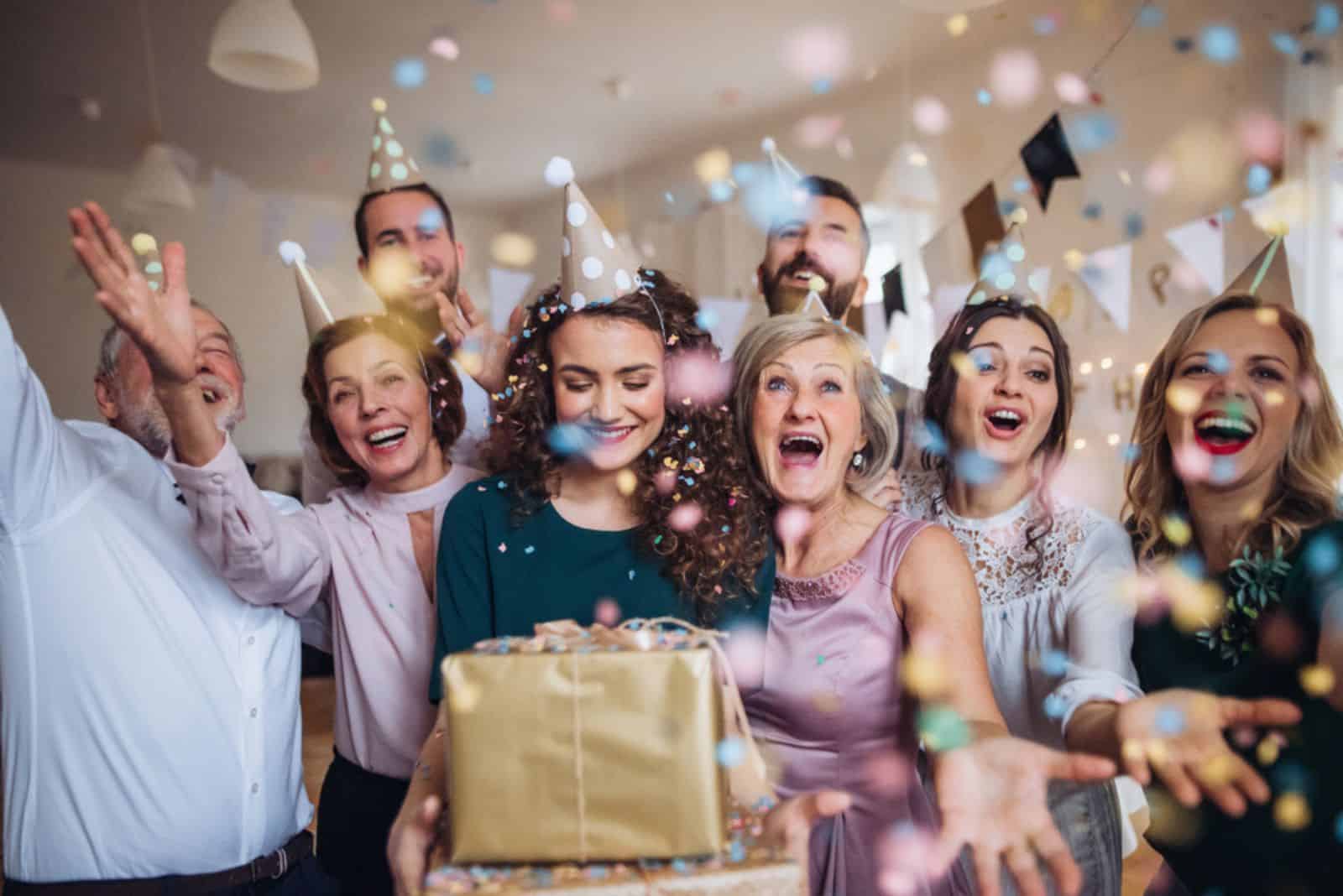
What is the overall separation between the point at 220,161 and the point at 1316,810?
19.8ft

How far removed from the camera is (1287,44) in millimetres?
3170

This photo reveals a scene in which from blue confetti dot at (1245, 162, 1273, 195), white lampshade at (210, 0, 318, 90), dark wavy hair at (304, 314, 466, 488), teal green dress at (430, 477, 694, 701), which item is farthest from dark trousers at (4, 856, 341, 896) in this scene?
blue confetti dot at (1245, 162, 1273, 195)

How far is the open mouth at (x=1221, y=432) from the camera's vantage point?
131 cm

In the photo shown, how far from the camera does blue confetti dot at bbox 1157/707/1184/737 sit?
1124mm

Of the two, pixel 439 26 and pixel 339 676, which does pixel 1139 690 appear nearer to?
pixel 339 676

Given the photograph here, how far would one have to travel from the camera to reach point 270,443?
260 inches

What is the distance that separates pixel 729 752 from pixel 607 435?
0.47m

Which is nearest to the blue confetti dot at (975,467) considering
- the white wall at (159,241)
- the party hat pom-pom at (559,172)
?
the party hat pom-pom at (559,172)

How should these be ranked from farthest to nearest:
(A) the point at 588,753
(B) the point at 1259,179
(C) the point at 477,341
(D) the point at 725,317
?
1. (B) the point at 1259,179
2. (D) the point at 725,317
3. (C) the point at 477,341
4. (A) the point at 588,753

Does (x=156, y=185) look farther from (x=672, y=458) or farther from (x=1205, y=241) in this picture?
(x=1205, y=241)

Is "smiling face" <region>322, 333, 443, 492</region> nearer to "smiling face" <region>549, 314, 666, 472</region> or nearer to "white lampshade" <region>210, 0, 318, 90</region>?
"smiling face" <region>549, 314, 666, 472</region>

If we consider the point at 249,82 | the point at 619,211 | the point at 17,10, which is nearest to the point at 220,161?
the point at 17,10

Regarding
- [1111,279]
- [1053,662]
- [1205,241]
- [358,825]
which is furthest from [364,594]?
[1111,279]

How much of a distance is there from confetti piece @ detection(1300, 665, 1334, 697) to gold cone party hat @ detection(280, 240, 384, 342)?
1502 millimetres
